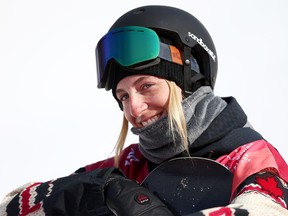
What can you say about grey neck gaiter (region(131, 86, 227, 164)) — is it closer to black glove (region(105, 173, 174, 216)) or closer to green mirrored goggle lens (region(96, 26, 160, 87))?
green mirrored goggle lens (region(96, 26, 160, 87))

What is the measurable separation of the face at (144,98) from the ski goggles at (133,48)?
89 mm

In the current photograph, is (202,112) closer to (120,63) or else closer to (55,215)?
(120,63)

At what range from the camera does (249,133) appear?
7.58 ft

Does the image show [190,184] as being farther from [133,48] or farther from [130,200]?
[133,48]

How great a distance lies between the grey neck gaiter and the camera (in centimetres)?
227

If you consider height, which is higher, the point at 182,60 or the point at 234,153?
the point at 182,60

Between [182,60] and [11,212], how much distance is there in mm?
1138

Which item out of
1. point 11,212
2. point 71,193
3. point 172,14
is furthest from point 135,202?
point 172,14

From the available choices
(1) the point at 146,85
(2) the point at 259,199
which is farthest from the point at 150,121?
(2) the point at 259,199

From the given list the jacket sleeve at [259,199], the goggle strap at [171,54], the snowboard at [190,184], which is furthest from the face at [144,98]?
the jacket sleeve at [259,199]

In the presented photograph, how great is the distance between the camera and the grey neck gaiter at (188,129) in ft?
7.45

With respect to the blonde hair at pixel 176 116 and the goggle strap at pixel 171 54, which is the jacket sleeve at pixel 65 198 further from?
the goggle strap at pixel 171 54

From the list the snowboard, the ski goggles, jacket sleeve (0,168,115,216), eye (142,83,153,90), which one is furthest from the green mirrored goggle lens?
jacket sleeve (0,168,115,216)

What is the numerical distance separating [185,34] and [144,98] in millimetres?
485
